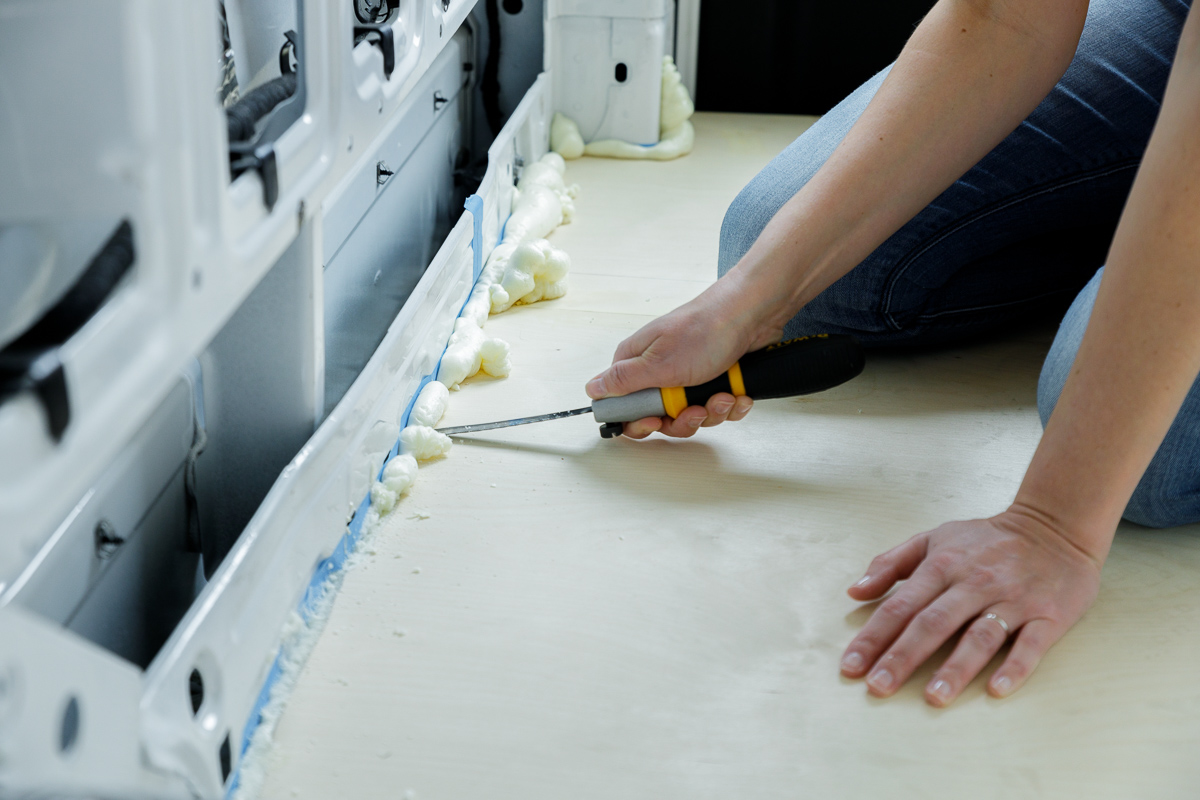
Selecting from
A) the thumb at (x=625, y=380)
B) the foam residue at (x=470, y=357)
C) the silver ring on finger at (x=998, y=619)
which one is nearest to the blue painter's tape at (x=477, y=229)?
the foam residue at (x=470, y=357)

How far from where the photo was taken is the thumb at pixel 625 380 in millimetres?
1099

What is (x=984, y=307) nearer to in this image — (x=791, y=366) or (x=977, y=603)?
(x=791, y=366)

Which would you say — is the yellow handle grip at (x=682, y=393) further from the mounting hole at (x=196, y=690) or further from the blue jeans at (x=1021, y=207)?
the mounting hole at (x=196, y=690)

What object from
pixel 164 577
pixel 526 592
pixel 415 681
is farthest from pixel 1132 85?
pixel 164 577

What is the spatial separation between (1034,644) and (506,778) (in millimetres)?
428

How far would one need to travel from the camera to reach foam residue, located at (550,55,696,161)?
2035 mm

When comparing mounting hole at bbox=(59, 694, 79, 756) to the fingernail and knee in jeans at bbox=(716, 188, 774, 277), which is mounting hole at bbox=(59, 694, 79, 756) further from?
knee in jeans at bbox=(716, 188, 774, 277)

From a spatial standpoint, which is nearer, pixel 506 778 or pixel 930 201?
pixel 506 778

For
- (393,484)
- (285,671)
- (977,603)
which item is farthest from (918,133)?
(285,671)

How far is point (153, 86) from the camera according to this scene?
0.51m

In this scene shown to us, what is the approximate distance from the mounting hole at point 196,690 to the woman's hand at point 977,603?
486 mm

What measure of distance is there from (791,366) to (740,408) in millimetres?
70

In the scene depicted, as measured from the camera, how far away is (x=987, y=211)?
1.29 metres

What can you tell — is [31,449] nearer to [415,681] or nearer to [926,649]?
[415,681]
